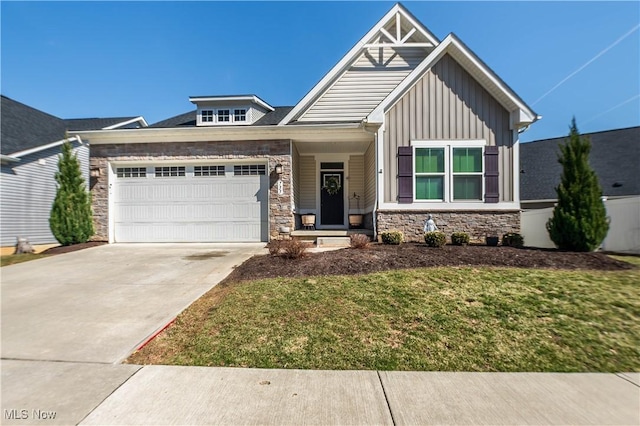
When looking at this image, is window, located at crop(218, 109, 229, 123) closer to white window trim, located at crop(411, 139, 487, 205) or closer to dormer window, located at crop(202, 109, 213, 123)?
dormer window, located at crop(202, 109, 213, 123)

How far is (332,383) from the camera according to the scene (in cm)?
285

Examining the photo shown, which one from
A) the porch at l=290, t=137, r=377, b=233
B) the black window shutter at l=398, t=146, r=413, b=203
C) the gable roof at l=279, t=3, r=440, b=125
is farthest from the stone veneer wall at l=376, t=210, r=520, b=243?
the gable roof at l=279, t=3, r=440, b=125

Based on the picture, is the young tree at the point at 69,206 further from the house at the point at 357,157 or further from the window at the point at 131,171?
the window at the point at 131,171

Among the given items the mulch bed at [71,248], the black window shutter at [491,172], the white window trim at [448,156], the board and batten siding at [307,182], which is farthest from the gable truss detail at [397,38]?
the mulch bed at [71,248]

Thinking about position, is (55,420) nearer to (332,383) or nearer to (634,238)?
(332,383)

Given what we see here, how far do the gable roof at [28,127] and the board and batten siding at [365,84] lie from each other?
8991 millimetres

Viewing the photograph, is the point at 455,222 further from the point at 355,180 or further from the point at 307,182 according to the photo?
the point at 307,182

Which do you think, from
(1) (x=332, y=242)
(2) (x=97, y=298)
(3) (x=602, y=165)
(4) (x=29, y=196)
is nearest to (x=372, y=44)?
(1) (x=332, y=242)

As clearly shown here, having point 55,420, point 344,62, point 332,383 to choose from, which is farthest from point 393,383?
point 344,62

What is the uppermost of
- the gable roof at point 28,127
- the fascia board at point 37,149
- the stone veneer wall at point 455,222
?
the gable roof at point 28,127

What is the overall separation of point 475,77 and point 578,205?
4726 millimetres

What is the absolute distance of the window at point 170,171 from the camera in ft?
35.9

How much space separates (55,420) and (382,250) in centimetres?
617

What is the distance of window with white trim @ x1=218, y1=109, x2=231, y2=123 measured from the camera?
13.4 metres
